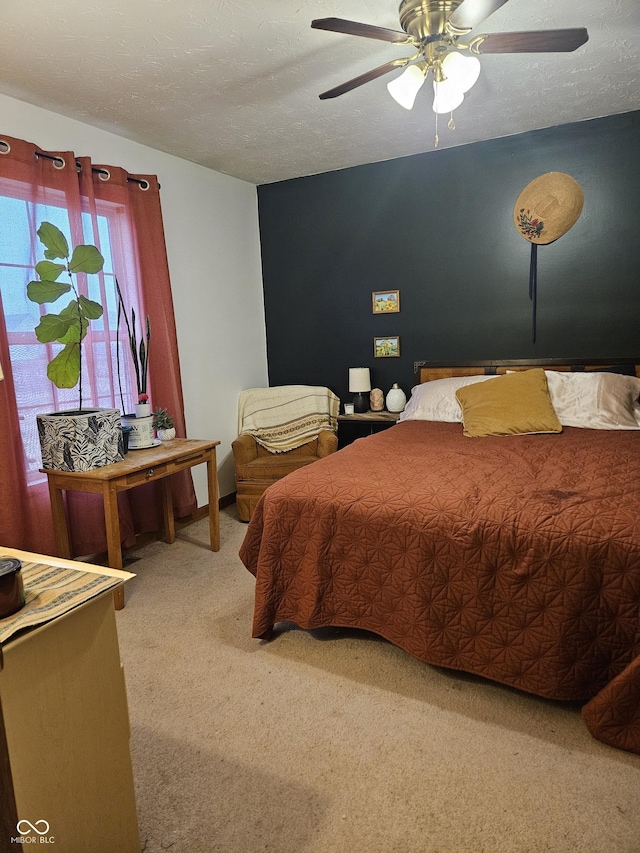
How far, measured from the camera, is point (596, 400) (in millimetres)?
3102

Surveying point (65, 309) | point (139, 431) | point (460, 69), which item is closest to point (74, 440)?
point (139, 431)

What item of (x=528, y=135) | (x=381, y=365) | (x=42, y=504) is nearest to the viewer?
(x=42, y=504)

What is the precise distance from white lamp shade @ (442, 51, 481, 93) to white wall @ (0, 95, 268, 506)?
7.01 ft

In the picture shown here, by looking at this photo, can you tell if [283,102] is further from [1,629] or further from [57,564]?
[1,629]

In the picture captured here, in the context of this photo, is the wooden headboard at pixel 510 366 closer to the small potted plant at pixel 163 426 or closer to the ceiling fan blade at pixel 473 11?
the small potted plant at pixel 163 426

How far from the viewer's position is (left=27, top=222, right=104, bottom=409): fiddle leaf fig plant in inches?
99.1

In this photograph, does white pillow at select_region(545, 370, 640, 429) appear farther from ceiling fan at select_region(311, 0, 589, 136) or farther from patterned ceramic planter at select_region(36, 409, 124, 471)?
patterned ceramic planter at select_region(36, 409, 124, 471)

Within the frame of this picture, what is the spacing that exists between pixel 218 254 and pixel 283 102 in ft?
4.81

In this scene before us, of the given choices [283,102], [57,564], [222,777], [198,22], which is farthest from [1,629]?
[283,102]

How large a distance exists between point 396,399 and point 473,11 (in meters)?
2.57

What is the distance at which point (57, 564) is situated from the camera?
128cm

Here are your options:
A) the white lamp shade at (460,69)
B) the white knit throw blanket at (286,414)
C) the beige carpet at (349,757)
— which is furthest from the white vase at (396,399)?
the white lamp shade at (460,69)

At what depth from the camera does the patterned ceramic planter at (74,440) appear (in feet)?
8.41

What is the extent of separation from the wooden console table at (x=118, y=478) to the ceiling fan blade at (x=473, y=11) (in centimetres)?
228
